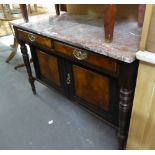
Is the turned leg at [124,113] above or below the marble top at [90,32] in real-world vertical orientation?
below

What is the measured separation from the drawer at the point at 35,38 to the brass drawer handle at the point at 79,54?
0.72 feet

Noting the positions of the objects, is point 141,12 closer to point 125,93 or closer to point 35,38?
point 125,93

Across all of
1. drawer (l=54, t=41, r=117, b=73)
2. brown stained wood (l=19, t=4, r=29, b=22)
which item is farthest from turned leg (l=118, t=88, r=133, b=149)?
brown stained wood (l=19, t=4, r=29, b=22)

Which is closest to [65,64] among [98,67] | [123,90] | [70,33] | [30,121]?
[70,33]

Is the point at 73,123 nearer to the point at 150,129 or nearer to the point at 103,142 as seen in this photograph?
the point at 103,142

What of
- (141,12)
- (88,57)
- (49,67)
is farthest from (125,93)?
(49,67)

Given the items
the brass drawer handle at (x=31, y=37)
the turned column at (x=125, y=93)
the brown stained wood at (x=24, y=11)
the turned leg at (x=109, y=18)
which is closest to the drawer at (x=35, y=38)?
the brass drawer handle at (x=31, y=37)

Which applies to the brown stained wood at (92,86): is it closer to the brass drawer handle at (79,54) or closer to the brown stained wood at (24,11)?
A: the brass drawer handle at (79,54)

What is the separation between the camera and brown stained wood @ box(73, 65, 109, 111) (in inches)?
45.3

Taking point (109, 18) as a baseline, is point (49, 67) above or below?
below

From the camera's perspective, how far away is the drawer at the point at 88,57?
3.14 feet

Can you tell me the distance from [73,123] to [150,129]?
2.23 feet

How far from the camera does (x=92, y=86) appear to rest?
1.22m

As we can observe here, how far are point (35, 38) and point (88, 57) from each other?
19.5 inches
